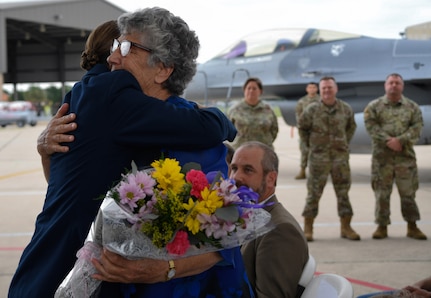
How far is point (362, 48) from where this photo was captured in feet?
37.6

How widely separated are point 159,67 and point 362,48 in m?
10.6

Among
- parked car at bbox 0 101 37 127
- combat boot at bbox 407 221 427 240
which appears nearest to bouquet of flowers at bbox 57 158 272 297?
combat boot at bbox 407 221 427 240

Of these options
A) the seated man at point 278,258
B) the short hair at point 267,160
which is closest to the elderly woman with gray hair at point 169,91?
the seated man at point 278,258

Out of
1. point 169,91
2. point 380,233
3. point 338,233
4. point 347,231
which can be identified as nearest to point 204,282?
point 169,91

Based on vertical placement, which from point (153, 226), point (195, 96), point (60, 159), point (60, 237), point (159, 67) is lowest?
point (195, 96)

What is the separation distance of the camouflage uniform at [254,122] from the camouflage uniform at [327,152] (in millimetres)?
1236

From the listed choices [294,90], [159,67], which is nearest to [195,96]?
[294,90]

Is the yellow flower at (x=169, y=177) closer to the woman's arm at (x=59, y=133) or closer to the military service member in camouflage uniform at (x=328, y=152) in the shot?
the woman's arm at (x=59, y=133)

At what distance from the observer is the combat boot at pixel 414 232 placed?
6312 mm

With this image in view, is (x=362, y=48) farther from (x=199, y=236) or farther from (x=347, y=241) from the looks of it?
(x=199, y=236)

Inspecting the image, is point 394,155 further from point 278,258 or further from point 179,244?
point 179,244

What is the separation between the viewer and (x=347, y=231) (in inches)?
251

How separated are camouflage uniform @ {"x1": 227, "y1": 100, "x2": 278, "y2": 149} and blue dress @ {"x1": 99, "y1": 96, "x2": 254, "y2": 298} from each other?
20.5 feet

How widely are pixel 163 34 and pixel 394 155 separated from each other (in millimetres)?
5483
